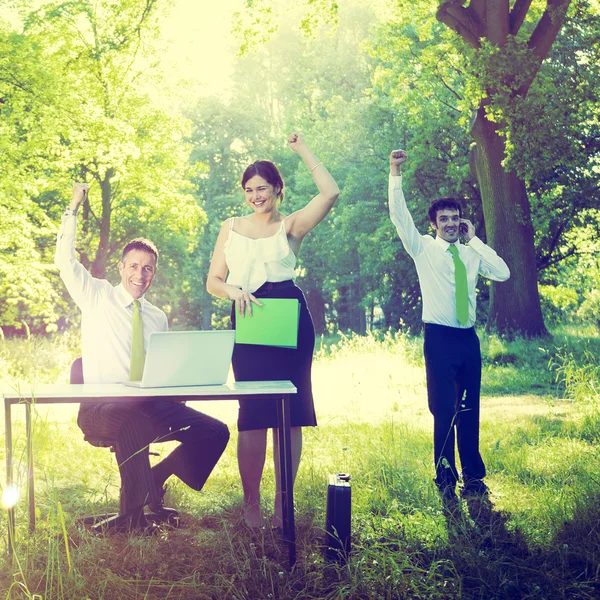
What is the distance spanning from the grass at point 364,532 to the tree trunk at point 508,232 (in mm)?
6901

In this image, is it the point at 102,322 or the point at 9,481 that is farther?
the point at 102,322

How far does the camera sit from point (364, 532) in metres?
4.43

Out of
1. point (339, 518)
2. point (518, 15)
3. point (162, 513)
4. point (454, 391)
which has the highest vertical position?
point (518, 15)

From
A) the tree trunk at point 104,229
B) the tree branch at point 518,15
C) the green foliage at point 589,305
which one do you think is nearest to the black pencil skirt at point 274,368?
the tree branch at point 518,15

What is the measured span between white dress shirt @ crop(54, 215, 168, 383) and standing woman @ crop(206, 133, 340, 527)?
65 cm

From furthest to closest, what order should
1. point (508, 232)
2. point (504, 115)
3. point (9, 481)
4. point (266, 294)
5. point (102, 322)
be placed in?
1. point (508, 232)
2. point (504, 115)
3. point (102, 322)
4. point (266, 294)
5. point (9, 481)

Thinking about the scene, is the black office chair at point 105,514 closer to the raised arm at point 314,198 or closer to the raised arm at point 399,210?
the raised arm at point 314,198

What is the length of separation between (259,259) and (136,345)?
910 millimetres

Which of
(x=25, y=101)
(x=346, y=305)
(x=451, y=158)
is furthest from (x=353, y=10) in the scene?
(x=25, y=101)

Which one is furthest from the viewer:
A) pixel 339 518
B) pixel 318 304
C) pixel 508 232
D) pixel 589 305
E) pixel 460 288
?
pixel 318 304

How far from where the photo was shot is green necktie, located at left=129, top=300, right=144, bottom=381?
15.8 feet

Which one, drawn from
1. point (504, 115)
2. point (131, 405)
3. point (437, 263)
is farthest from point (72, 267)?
point (504, 115)

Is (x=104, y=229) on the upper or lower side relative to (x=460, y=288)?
upper

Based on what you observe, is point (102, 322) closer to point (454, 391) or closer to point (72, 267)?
point (72, 267)
